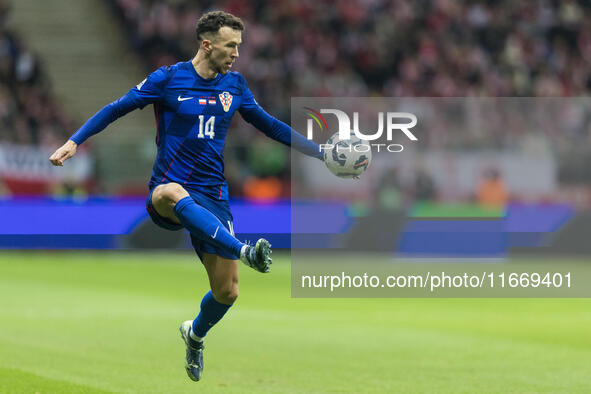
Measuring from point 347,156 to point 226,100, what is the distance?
106 cm

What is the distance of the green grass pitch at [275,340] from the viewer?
857 centimetres

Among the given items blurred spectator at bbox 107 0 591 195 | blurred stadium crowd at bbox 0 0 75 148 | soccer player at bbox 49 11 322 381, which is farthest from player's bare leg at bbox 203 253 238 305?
blurred spectator at bbox 107 0 591 195

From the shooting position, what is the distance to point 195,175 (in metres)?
7.92

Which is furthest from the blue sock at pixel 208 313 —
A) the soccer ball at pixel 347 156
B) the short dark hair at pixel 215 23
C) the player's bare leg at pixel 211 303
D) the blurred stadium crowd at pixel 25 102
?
the blurred stadium crowd at pixel 25 102

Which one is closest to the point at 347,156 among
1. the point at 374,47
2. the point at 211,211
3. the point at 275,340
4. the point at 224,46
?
the point at 211,211

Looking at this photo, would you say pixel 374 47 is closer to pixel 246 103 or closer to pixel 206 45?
pixel 246 103

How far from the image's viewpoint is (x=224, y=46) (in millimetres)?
7801

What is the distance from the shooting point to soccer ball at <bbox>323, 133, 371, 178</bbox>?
8.15 meters

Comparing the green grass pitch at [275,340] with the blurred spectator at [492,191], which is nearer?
the green grass pitch at [275,340]

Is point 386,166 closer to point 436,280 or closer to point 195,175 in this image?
point 436,280

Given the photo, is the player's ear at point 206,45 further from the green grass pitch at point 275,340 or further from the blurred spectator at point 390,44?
the blurred spectator at point 390,44

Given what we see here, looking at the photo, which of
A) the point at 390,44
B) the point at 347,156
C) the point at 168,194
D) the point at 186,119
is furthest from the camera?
the point at 390,44

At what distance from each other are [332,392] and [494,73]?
60.2 feet

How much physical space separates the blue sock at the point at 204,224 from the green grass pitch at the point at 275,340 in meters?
1.44
